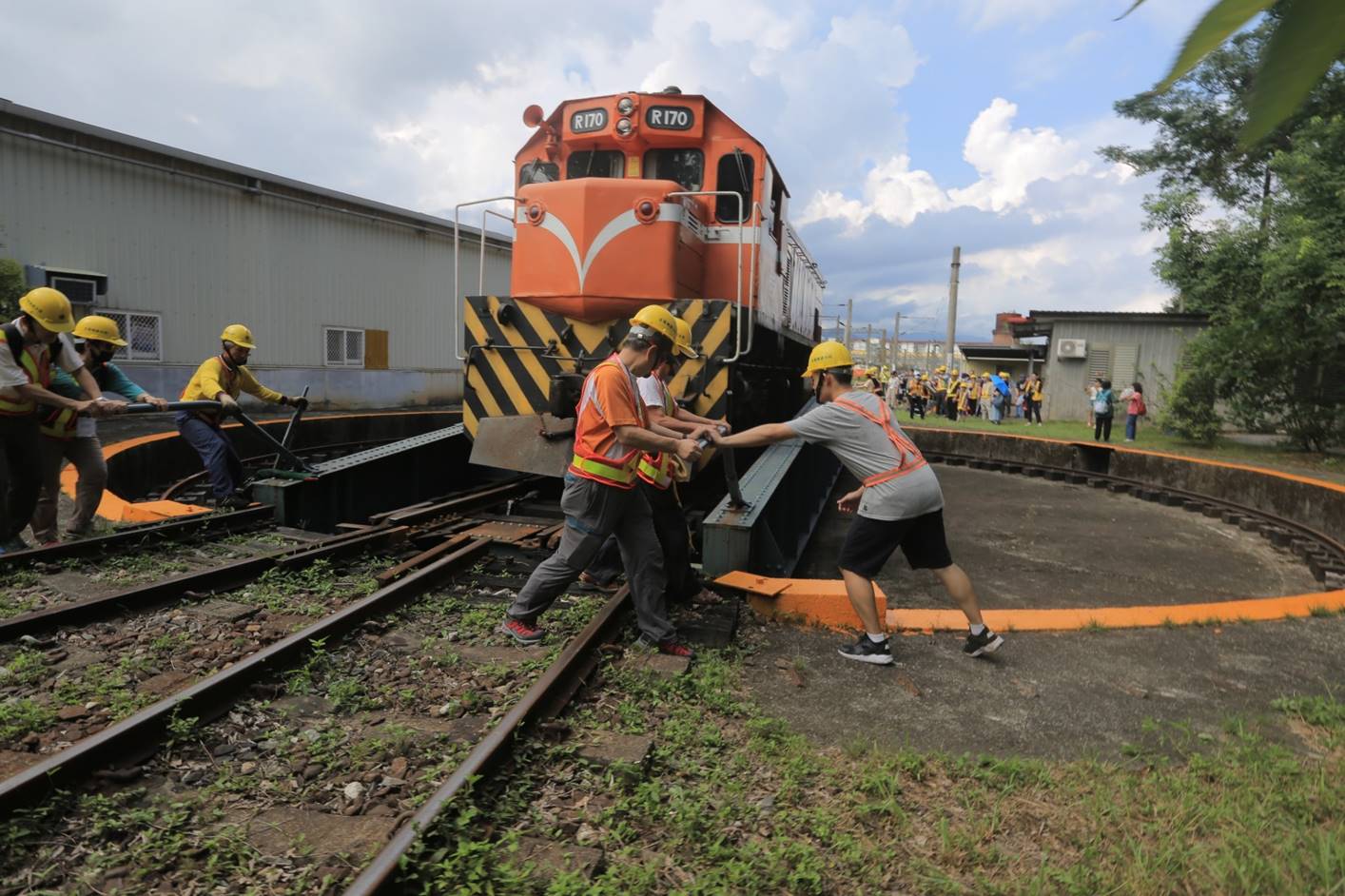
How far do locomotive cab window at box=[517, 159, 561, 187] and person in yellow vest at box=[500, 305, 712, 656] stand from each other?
13.6ft

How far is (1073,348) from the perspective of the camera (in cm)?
2416

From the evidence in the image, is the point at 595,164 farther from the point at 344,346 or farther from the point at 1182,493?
the point at 344,346

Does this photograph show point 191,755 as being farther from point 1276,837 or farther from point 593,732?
point 1276,837

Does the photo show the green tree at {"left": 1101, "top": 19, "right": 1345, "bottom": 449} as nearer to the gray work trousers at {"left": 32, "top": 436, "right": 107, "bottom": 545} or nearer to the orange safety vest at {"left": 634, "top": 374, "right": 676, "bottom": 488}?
the orange safety vest at {"left": 634, "top": 374, "right": 676, "bottom": 488}

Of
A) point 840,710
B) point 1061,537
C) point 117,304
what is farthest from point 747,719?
point 117,304

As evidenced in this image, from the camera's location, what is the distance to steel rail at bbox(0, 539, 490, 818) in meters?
2.73

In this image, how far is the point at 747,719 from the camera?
144 inches

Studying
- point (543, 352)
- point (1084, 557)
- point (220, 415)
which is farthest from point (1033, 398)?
point (220, 415)

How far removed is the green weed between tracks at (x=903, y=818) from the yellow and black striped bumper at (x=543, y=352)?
356 cm

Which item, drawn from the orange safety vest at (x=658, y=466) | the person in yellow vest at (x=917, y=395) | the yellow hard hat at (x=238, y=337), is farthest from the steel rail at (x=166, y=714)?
the person in yellow vest at (x=917, y=395)

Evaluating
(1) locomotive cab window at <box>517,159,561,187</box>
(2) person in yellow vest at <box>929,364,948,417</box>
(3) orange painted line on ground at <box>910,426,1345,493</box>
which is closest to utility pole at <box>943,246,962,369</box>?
(2) person in yellow vest at <box>929,364,948,417</box>

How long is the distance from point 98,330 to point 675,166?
4.89 m

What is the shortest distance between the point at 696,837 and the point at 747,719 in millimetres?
932

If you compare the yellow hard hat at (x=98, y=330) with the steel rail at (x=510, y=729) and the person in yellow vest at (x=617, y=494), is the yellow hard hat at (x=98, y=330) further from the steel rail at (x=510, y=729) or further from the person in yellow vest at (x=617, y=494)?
the steel rail at (x=510, y=729)
